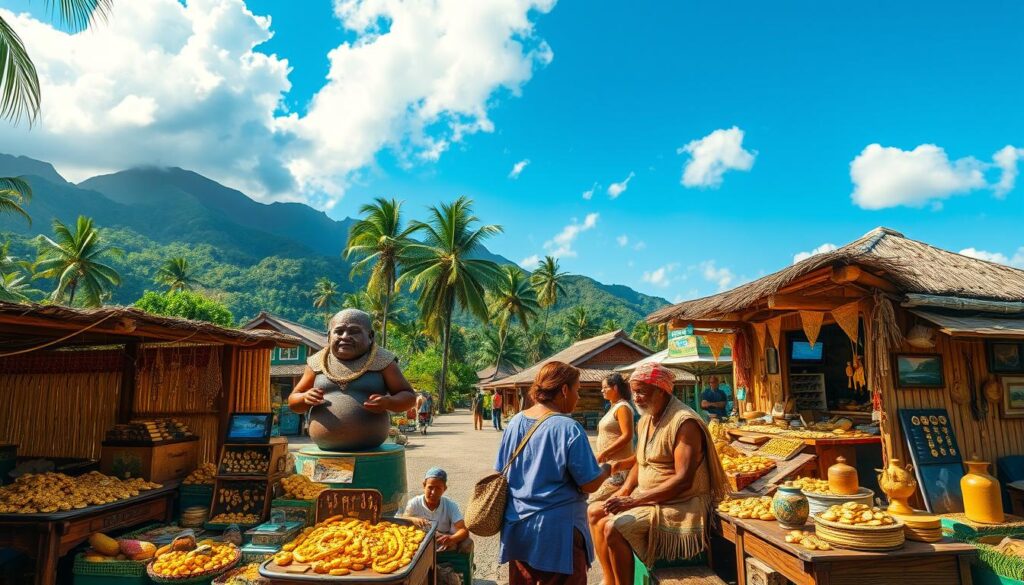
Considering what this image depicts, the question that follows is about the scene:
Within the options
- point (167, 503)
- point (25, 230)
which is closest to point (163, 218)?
point (25, 230)

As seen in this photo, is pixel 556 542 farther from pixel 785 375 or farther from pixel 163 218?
pixel 163 218

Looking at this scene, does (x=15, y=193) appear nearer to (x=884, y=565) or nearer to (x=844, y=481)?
(x=844, y=481)

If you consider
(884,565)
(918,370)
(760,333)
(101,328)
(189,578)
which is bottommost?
(189,578)

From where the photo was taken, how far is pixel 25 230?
336ft

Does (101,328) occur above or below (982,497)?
above

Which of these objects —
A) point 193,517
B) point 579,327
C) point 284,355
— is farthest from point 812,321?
point 579,327

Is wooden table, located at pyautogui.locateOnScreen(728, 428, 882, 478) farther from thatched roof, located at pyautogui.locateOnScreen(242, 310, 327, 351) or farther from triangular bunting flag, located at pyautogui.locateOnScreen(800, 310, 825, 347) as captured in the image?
thatched roof, located at pyautogui.locateOnScreen(242, 310, 327, 351)

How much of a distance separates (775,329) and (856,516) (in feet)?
18.8

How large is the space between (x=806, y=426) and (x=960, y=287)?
8.25 feet

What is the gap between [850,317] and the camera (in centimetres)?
645

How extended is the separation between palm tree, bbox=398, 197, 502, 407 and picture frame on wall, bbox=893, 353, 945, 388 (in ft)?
66.0

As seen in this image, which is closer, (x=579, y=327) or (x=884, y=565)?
(x=884, y=565)

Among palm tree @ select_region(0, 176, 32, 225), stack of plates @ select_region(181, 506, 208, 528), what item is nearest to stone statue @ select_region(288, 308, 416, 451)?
stack of plates @ select_region(181, 506, 208, 528)

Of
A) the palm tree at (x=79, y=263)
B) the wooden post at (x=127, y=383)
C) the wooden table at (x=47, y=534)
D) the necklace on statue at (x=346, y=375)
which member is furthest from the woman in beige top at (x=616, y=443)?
the palm tree at (x=79, y=263)
